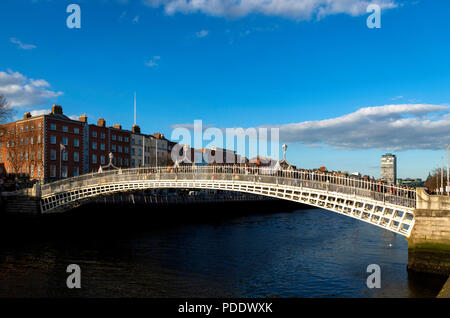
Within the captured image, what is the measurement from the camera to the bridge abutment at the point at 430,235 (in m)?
17.4

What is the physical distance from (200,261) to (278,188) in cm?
635

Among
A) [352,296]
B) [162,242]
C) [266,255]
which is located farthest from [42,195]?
[352,296]

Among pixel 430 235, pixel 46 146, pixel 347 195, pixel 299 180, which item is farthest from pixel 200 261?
pixel 46 146

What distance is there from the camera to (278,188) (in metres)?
23.4

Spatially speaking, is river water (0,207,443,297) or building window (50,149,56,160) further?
building window (50,149,56,160)

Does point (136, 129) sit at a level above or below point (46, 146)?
above

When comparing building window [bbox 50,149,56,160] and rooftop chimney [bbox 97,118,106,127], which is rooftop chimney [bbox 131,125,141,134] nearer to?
rooftop chimney [bbox 97,118,106,127]

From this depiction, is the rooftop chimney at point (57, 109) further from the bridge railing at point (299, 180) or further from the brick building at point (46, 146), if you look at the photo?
the bridge railing at point (299, 180)

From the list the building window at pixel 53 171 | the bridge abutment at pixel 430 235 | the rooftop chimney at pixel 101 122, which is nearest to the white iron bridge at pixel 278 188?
the bridge abutment at pixel 430 235

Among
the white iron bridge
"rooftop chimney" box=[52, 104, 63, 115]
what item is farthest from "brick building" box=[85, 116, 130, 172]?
the white iron bridge

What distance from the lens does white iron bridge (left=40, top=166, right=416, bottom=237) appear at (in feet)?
64.3

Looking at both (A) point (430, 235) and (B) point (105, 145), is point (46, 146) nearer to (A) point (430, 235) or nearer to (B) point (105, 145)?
(B) point (105, 145)

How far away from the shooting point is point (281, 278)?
18891 millimetres

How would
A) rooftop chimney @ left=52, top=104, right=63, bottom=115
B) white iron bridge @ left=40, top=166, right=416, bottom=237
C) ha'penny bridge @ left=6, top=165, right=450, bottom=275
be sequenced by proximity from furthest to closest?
rooftop chimney @ left=52, top=104, right=63, bottom=115 < white iron bridge @ left=40, top=166, right=416, bottom=237 < ha'penny bridge @ left=6, top=165, right=450, bottom=275
